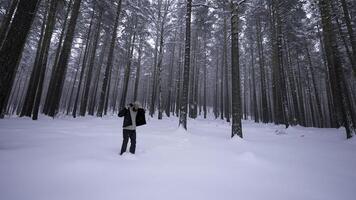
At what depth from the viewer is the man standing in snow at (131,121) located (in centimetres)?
521

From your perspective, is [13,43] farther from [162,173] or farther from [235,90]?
[235,90]

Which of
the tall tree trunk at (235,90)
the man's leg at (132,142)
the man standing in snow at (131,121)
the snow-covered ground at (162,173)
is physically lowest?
the snow-covered ground at (162,173)

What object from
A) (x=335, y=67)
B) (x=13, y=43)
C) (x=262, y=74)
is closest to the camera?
(x=13, y=43)

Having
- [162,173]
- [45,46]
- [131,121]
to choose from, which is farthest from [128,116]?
[45,46]

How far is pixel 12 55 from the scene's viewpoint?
4801 mm

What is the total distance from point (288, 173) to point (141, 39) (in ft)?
69.3

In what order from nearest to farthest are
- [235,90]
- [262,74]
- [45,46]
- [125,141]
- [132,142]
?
[125,141] → [132,142] → [235,90] → [45,46] → [262,74]

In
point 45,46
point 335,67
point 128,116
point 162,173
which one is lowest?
point 162,173

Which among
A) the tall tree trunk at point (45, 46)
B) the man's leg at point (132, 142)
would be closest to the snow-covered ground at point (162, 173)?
→ the man's leg at point (132, 142)

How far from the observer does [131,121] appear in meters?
5.29

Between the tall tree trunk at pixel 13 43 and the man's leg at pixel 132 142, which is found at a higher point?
the tall tree trunk at pixel 13 43

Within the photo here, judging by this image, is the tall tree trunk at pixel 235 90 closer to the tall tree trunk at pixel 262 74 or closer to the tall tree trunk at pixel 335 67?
the tall tree trunk at pixel 335 67

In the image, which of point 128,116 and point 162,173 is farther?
point 128,116

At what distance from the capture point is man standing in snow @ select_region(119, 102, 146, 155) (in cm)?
521
